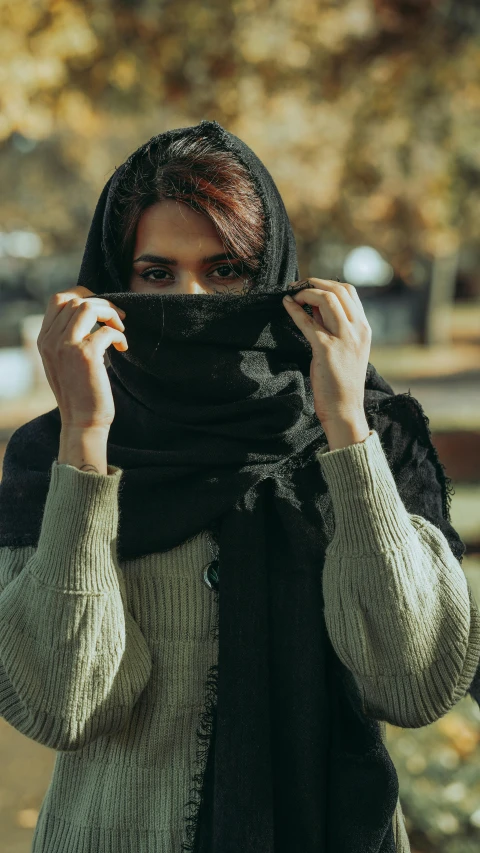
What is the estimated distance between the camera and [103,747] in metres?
1.85

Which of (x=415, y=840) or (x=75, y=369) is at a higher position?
(x=75, y=369)

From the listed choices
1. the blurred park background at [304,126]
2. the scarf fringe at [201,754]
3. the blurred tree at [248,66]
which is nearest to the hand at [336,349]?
the scarf fringe at [201,754]

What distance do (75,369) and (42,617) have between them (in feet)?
1.56

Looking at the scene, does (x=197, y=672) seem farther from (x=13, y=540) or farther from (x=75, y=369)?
(x=75, y=369)

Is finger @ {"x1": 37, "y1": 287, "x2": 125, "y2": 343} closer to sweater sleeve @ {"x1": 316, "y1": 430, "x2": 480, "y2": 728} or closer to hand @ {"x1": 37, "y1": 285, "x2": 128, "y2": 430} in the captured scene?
hand @ {"x1": 37, "y1": 285, "x2": 128, "y2": 430}

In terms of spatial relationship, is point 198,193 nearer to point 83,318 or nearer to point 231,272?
point 231,272

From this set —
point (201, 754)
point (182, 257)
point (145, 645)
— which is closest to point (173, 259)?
point (182, 257)

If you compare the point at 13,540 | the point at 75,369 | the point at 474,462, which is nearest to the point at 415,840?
the point at 13,540

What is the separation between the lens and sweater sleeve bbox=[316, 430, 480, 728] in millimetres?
1701

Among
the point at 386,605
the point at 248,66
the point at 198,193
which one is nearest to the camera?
the point at 386,605

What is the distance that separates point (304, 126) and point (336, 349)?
427 inches

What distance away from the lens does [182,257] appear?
2016 millimetres

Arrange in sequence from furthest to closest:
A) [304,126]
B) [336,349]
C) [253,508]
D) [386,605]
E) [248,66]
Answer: [304,126], [248,66], [253,508], [336,349], [386,605]

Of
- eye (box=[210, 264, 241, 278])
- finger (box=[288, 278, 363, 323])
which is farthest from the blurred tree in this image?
finger (box=[288, 278, 363, 323])
